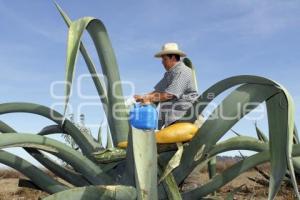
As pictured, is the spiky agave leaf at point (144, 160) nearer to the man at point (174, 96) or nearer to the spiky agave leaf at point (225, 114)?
the spiky agave leaf at point (225, 114)

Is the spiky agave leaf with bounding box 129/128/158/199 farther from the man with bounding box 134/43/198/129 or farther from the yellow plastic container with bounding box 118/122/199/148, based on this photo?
the man with bounding box 134/43/198/129

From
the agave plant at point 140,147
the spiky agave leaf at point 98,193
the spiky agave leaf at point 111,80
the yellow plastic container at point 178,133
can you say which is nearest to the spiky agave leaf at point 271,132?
the agave plant at point 140,147

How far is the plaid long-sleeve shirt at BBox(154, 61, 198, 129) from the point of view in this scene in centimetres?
279

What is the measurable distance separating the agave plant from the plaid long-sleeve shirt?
13 centimetres

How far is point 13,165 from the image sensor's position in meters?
2.69

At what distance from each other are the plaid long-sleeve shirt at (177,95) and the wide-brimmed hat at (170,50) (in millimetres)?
160

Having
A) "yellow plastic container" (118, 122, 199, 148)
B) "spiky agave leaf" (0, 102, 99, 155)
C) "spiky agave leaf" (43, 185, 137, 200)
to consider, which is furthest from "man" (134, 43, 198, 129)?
"spiky agave leaf" (43, 185, 137, 200)

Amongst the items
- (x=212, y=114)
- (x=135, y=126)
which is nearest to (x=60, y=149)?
(x=135, y=126)

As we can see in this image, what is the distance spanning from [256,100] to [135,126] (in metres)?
0.57

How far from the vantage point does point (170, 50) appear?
3078 mm

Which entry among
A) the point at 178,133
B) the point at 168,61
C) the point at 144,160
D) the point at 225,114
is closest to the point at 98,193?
the point at 144,160

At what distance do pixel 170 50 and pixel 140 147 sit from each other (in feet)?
4.22

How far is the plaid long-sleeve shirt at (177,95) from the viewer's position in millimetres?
2792

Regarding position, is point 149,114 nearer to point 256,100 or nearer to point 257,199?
point 256,100
